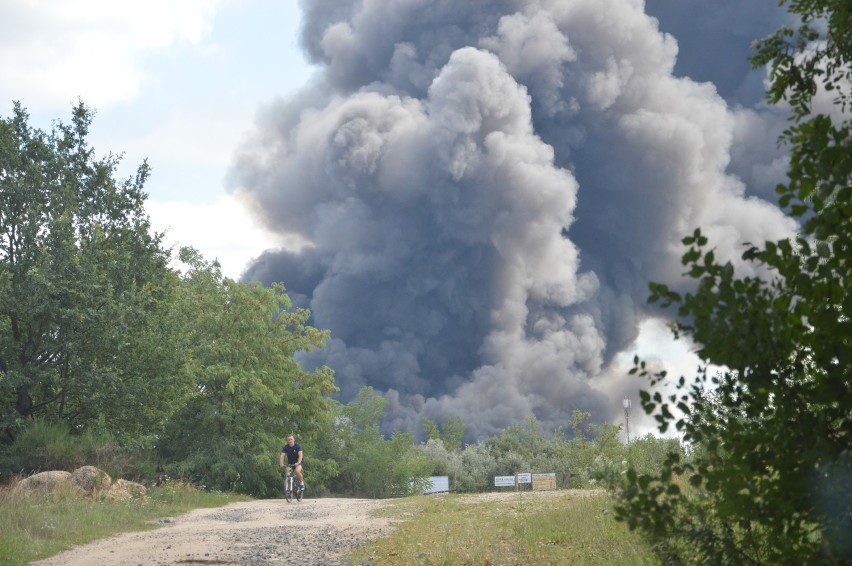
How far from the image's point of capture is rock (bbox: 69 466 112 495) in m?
23.3

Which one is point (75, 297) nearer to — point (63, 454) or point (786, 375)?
point (63, 454)

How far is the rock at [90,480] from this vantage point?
23.3m

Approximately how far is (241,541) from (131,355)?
21203 mm

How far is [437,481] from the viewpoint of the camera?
5644 centimetres

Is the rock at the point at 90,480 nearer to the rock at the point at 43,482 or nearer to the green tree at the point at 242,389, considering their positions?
the rock at the point at 43,482

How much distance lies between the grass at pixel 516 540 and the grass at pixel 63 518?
17.6 feet

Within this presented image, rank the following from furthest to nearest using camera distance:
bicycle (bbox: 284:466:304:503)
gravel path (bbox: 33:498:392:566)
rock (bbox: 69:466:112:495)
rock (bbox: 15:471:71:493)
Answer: bicycle (bbox: 284:466:304:503), rock (bbox: 69:466:112:495), rock (bbox: 15:471:71:493), gravel path (bbox: 33:498:392:566)

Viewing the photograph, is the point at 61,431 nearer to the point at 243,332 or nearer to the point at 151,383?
the point at 151,383

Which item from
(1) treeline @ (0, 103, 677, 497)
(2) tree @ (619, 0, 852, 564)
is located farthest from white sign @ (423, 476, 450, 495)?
(2) tree @ (619, 0, 852, 564)

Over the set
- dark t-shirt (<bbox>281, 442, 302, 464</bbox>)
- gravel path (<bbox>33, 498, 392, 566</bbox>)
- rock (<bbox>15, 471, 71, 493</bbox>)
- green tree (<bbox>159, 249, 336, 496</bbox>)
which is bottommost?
gravel path (<bbox>33, 498, 392, 566</bbox>)

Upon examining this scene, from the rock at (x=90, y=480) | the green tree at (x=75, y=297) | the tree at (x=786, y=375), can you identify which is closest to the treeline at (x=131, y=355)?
the green tree at (x=75, y=297)

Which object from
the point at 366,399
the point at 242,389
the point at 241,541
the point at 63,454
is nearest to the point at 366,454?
the point at 366,399

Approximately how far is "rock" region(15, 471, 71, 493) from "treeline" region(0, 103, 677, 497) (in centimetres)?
454

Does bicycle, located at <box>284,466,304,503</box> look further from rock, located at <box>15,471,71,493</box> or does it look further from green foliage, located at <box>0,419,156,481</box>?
rock, located at <box>15,471,71,493</box>
